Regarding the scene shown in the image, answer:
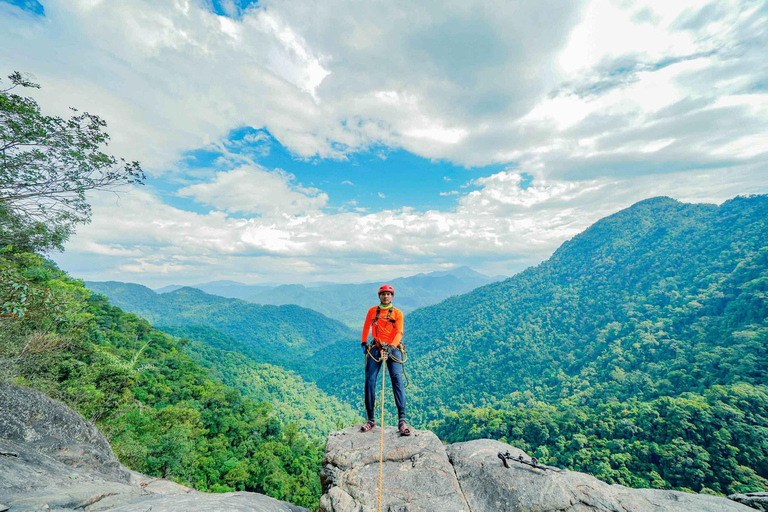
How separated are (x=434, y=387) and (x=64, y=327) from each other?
376ft

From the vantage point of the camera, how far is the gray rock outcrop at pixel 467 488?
16.0 ft

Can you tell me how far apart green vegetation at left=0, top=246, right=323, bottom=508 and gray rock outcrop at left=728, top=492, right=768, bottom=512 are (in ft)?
55.4

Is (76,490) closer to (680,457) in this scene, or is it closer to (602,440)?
(680,457)

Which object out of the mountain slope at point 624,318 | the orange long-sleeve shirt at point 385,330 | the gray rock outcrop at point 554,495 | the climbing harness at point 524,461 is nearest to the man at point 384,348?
the orange long-sleeve shirt at point 385,330

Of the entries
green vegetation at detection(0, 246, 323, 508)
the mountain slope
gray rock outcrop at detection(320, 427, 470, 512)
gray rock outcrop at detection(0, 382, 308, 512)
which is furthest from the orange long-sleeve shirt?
the mountain slope

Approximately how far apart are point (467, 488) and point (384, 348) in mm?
3082

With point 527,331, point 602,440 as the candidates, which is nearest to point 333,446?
point 602,440

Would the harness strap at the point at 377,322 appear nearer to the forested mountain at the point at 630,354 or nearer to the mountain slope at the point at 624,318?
the forested mountain at the point at 630,354

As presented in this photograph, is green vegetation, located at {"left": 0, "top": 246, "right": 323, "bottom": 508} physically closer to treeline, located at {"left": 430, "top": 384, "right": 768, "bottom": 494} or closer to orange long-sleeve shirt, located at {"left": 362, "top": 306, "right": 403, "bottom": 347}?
orange long-sleeve shirt, located at {"left": 362, "top": 306, "right": 403, "bottom": 347}

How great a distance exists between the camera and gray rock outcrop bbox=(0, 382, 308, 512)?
455 cm

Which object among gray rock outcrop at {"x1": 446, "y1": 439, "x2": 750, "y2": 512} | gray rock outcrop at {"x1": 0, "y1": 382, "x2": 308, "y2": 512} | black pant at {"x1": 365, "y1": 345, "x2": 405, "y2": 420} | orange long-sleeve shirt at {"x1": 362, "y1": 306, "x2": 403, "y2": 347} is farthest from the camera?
orange long-sleeve shirt at {"x1": 362, "y1": 306, "x2": 403, "y2": 347}

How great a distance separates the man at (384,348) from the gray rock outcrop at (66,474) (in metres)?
2.86

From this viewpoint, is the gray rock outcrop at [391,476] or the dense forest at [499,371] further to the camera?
the dense forest at [499,371]

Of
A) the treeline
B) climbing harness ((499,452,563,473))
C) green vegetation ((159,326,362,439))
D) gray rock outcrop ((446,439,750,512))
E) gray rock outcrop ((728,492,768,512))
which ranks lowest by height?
green vegetation ((159,326,362,439))
